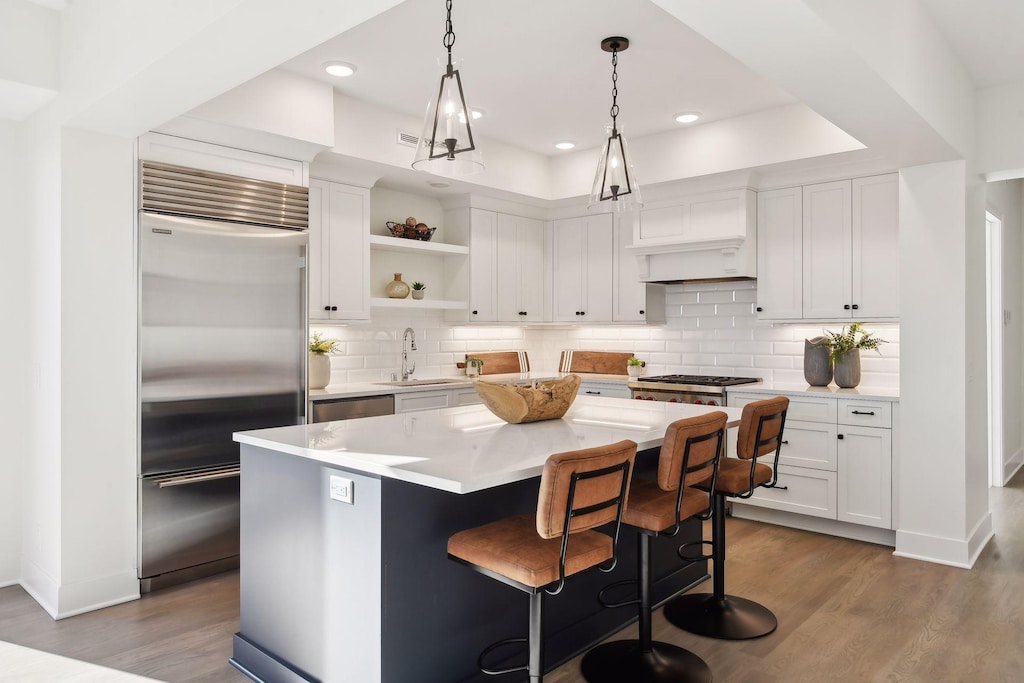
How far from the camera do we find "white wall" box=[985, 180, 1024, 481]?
5824 millimetres

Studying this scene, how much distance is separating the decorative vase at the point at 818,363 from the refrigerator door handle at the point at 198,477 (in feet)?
12.2

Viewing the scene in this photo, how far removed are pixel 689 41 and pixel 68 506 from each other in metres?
3.79

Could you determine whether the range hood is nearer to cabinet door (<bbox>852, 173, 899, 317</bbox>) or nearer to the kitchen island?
cabinet door (<bbox>852, 173, 899, 317</bbox>)

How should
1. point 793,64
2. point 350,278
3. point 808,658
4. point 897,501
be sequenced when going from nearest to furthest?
point 793,64, point 808,658, point 897,501, point 350,278

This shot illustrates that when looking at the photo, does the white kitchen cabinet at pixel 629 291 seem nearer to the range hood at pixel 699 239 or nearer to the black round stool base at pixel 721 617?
the range hood at pixel 699 239

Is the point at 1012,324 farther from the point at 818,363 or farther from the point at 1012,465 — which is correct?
the point at 818,363

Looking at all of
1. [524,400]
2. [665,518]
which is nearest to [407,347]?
[524,400]

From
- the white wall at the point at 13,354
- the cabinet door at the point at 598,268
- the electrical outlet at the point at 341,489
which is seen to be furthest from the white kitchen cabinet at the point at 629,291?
the white wall at the point at 13,354

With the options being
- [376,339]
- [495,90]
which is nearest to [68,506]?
[376,339]

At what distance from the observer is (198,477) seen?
142 inches

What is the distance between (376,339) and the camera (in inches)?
209

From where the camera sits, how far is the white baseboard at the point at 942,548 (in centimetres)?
385

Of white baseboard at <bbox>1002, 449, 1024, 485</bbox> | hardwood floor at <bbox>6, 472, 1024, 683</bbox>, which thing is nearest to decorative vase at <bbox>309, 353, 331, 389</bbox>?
hardwood floor at <bbox>6, 472, 1024, 683</bbox>

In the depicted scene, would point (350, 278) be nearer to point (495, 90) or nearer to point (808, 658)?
point (495, 90)
